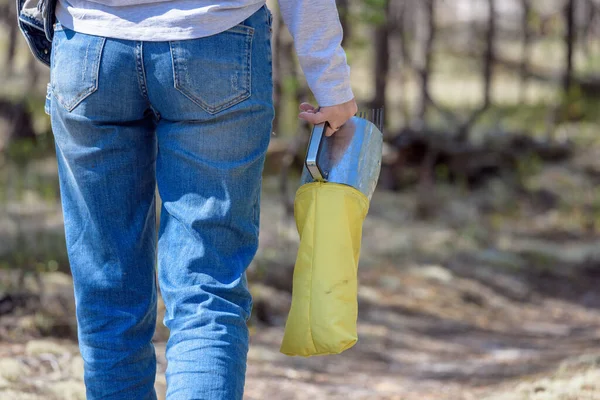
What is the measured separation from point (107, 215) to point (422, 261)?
17.2 ft

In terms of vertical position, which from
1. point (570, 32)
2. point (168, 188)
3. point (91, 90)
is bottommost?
point (570, 32)

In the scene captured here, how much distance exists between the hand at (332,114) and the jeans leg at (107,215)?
40 cm

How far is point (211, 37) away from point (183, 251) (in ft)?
1.63

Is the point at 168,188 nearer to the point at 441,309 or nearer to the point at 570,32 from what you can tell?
the point at 441,309

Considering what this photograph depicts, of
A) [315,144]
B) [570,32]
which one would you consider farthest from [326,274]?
[570,32]

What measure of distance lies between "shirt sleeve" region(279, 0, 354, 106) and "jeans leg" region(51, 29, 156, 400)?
0.40m

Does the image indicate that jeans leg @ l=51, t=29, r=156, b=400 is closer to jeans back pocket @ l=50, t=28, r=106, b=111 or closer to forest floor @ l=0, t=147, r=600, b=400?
jeans back pocket @ l=50, t=28, r=106, b=111

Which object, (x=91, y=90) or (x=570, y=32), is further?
(x=570, y=32)

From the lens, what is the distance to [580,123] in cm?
1366

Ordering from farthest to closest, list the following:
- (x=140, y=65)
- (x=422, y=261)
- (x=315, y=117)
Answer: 1. (x=422, y=261)
2. (x=315, y=117)
3. (x=140, y=65)

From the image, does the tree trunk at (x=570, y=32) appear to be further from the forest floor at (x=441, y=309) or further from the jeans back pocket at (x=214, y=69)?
the jeans back pocket at (x=214, y=69)

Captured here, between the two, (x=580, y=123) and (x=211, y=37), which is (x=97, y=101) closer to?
(x=211, y=37)

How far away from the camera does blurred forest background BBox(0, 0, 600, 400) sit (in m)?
3.71

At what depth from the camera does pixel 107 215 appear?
6.53ft
